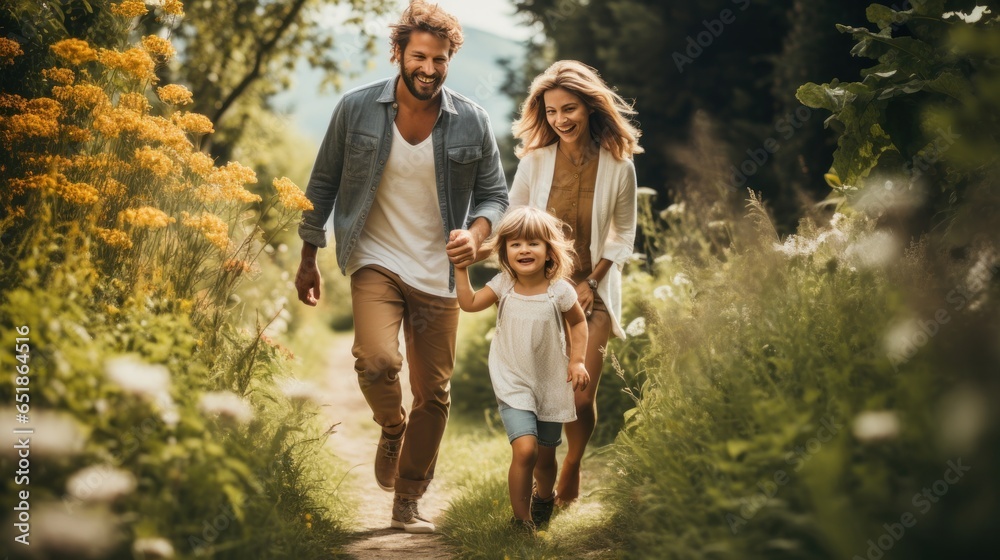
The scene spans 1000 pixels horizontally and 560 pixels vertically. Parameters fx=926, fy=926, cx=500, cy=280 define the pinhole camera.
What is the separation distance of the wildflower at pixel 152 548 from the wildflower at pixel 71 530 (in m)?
0.08

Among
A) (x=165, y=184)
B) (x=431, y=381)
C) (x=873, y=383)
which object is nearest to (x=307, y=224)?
(x=165, y=184)

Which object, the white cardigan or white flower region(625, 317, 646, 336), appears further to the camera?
white flower region(625, 317, 646, 336)

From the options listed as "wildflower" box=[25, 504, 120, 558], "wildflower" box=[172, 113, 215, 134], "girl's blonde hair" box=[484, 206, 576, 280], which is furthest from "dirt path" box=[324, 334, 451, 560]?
"wildflower" box=[25, 504, 120, 558]

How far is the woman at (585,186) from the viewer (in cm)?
475

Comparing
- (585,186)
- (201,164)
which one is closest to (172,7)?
(201,164)

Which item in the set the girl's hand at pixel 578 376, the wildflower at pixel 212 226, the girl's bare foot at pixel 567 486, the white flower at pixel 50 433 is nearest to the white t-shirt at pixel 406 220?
the wildflower at pixel 212 226

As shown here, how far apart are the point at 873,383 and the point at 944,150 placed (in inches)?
56.5

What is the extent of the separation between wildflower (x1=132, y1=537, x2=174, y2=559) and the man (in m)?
2.14

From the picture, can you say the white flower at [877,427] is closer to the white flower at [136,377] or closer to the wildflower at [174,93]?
the white flower at [136,377]

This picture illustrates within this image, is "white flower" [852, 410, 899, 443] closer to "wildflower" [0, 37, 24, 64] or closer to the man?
the man

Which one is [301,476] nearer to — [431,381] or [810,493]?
[431,381]

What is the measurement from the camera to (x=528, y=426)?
4148mm

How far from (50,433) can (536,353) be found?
2.27 m

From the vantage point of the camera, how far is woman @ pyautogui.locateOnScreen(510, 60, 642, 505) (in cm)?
475
